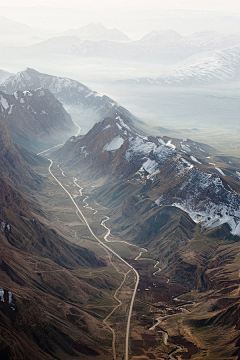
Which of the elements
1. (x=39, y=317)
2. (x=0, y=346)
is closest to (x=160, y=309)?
(x=39, y=317)

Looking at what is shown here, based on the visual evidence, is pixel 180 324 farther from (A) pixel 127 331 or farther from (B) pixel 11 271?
(B) pixel 11 271

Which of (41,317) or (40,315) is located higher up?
(40,315)

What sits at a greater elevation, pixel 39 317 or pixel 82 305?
pixel 39 317

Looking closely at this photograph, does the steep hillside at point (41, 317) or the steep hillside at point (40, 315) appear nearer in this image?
the steep hillside at point (40, 315)

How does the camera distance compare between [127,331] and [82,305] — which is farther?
[82,305]

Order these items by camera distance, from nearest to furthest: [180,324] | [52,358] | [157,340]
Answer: [52,358] < [157,340] < [180,324]

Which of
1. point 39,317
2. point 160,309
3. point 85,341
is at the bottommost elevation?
point 160,309

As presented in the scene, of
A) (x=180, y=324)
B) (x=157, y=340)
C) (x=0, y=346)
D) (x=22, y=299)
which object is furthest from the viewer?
(x=180, y=324)

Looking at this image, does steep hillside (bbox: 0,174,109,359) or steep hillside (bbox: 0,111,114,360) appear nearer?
steep hillside (bbox: 0,174,109,359)

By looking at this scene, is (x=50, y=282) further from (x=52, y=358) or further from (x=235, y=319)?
(x=235, y=319)

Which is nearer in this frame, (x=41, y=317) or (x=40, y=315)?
(x=41, y=317)
